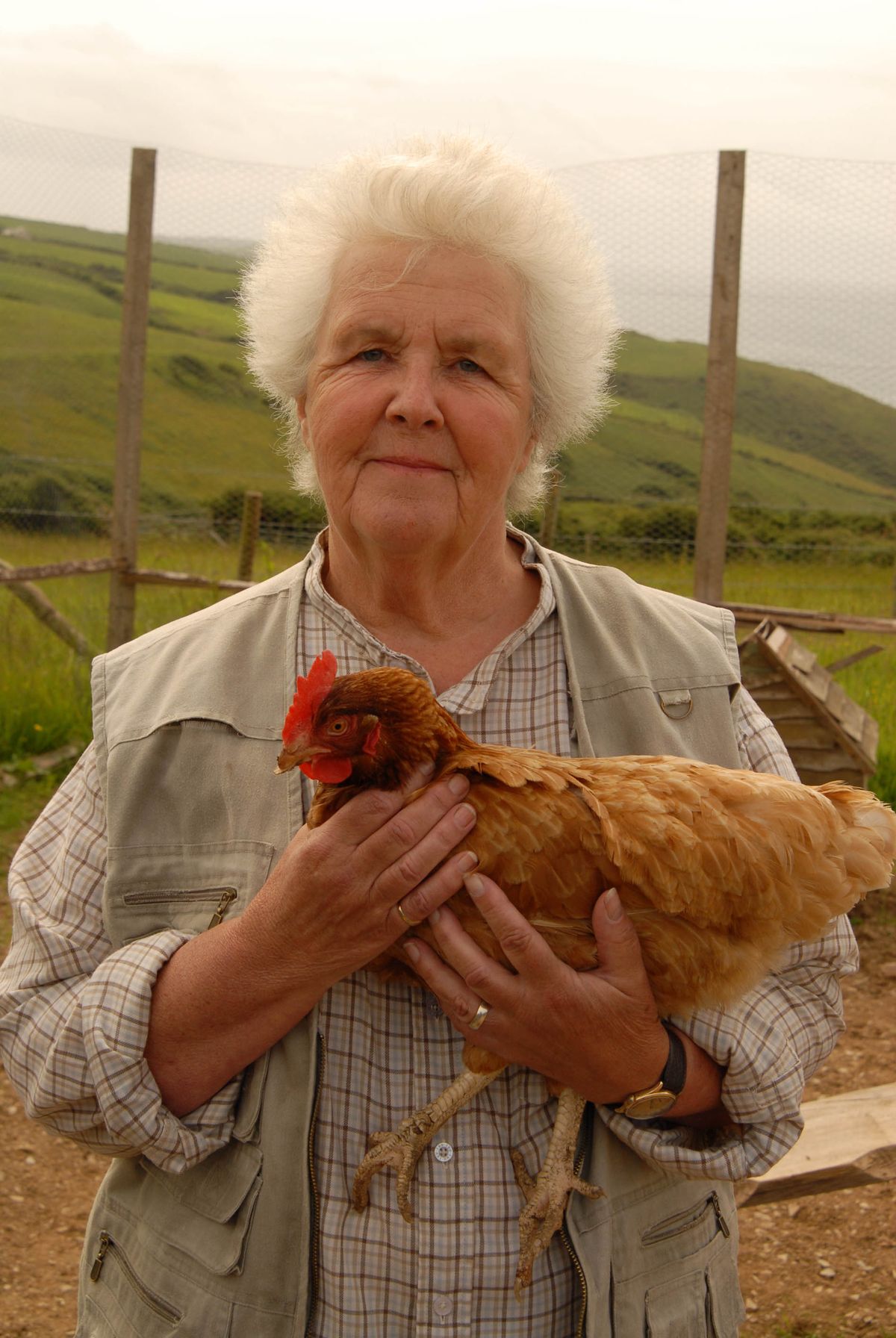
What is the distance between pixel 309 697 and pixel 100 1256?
3.58ft

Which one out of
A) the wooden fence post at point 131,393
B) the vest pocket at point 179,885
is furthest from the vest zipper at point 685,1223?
the wooden fence post at point 131,393

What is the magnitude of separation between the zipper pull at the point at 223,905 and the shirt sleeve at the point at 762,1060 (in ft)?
2.44

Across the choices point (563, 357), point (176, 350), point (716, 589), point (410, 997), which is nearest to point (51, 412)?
point (176, 350)

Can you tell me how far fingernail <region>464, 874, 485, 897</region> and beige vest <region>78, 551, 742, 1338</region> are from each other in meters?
0.38

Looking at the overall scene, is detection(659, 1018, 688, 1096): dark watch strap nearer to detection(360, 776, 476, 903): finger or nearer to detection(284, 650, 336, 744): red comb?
detection(360, 776, 476, 903): finger

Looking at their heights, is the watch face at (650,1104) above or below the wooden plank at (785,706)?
below

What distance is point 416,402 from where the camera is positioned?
1.94 m

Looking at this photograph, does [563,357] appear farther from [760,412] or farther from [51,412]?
[51,412]

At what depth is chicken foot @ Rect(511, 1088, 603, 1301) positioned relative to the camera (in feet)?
5.73

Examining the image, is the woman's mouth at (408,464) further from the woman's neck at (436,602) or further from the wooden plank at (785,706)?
the wooden plank at (785,706)

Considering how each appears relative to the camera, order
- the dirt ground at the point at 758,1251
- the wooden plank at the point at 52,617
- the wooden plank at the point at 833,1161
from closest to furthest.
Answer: the wooden plank at the point at 833,1161, the dirt ground at the point at 758,1251, the wooden plank at the point at 52,617

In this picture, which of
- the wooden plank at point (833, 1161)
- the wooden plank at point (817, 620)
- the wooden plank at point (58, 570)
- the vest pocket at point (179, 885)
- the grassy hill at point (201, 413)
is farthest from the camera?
the wooden plank at point (58, 570)

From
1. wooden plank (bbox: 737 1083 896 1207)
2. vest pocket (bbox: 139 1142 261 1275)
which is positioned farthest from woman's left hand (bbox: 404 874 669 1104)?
wooden plank (bbox: 737 1083 896 1207)

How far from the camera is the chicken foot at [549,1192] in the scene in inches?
68.7
